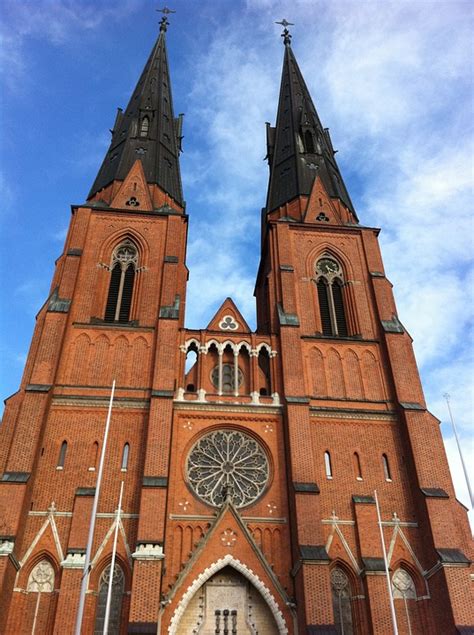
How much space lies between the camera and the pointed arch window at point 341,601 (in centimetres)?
1906

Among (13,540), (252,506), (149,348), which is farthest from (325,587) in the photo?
(149,348)

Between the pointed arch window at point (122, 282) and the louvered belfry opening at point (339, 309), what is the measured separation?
30.7 feet

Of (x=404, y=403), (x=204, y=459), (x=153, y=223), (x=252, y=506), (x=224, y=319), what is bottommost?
(x=252, y=506)

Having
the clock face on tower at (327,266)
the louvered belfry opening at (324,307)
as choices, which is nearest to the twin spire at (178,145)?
the clock face on tower at (327,266)

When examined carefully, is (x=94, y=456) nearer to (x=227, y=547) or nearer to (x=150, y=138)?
(x=227, y=547)

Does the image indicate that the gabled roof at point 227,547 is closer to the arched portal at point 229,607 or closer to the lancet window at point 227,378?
the arched portal at point 229,607

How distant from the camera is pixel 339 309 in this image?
27781 mm

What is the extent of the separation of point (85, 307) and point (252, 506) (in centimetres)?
1105

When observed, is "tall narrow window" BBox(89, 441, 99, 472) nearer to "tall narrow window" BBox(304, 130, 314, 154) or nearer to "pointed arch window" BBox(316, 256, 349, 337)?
"pointed arch window" BBox(316, 256, 349, 337)

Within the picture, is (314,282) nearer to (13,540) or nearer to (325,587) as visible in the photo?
(325,587)

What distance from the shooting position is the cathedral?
1881 cm

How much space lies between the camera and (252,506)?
836 inches

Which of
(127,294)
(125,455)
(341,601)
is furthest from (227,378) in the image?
(341,601)

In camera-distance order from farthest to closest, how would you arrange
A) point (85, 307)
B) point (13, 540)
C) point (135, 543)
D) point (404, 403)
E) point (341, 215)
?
point (341, 215)
point (85, 307)
point (404, 403)
point (135, 543)
point (13, 540)
